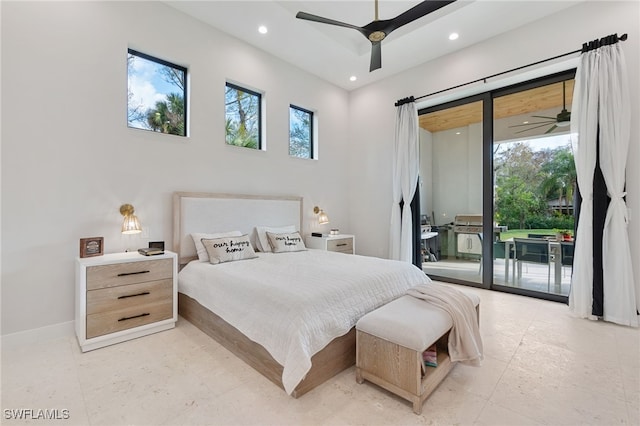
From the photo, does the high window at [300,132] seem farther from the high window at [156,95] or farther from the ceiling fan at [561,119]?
the ceiling fan at [561,119]

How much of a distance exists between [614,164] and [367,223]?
130 inches

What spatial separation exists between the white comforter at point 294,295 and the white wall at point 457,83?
2.25 metres

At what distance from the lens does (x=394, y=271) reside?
→ 2.71 meters

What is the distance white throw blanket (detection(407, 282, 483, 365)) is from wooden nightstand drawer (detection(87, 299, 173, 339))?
2348mm

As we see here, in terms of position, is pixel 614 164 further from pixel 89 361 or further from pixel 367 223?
pixel 89 361

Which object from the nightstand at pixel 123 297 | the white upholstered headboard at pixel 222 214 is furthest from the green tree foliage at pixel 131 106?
the nightstand at pixel 123 297

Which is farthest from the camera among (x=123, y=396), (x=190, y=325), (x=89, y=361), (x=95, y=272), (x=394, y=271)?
(x=190, y=325)

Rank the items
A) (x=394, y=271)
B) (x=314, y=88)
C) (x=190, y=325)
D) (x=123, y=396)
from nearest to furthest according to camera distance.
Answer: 1. (x=123, y=396)
2. (x=394, y=271)
3. (x=190, y=325)
4. (x=314, y=88)

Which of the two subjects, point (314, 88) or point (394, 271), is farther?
point (314, 88)

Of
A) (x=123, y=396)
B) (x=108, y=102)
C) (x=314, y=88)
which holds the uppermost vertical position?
(x=314, y=88)

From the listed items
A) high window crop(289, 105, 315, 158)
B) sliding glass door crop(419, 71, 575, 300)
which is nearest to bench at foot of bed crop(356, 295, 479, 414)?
sliding glass door crop(419, 71, 575, 300)

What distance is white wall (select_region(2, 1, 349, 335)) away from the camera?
2.47m

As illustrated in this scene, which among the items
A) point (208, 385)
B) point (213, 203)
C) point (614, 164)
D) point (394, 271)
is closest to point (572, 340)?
point (394, 271)

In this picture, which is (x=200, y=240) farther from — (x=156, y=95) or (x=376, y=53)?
(x=376, y=53)
